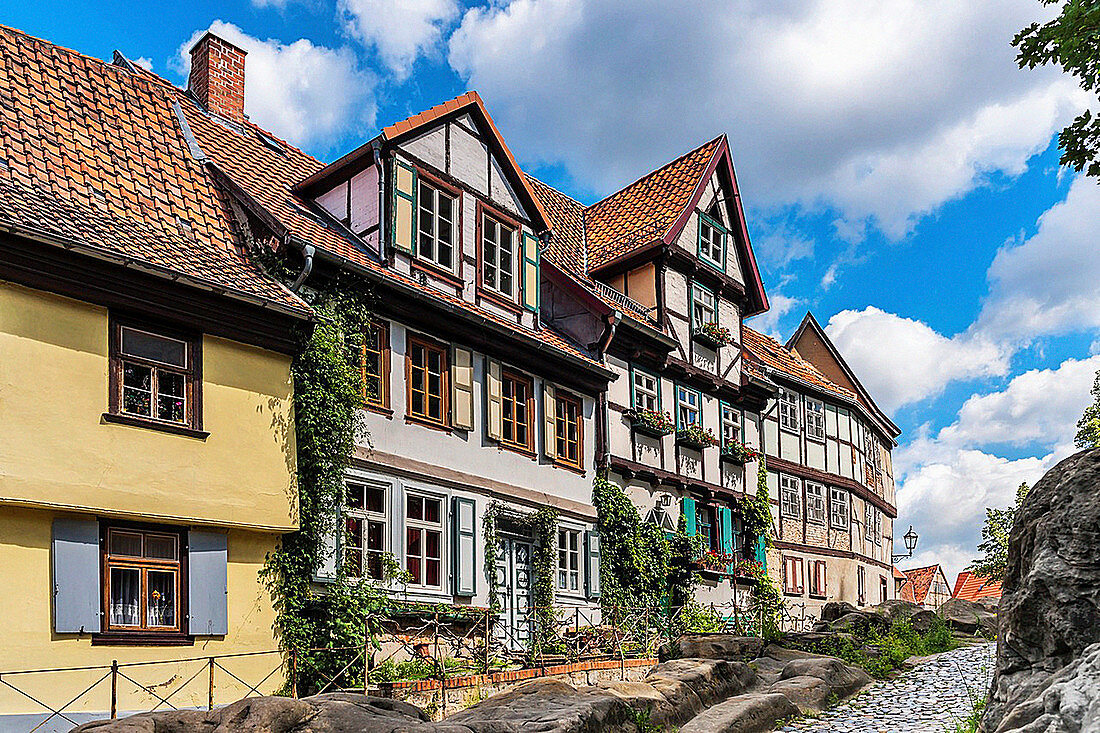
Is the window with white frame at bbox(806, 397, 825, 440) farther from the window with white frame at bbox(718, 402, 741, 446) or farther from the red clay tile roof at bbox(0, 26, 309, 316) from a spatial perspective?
the red clay tile roof at bbox(0, 26, 309, 316)

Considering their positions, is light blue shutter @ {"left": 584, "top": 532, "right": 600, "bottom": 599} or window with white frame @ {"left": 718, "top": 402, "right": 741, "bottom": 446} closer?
light blue shutter @ {"left": 584, "top": 532, "right": 600, "bottom": 599}

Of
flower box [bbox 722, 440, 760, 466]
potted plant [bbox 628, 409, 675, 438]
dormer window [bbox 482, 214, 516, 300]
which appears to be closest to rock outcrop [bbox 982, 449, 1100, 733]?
dormer window [bbox 482, 214, 516, 300]

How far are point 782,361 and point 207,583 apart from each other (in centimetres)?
2595

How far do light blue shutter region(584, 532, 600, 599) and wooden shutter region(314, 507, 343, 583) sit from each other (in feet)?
24.9

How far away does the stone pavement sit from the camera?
15539mm

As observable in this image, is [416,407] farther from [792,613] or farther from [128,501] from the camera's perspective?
[792,613]

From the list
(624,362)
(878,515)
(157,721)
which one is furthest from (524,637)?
(878,515)

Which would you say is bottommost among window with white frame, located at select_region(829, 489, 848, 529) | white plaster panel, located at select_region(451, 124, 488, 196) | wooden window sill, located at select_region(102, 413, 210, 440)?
window with white frame, located at select_region(829, 489, 848, 529)

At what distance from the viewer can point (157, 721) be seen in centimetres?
1050

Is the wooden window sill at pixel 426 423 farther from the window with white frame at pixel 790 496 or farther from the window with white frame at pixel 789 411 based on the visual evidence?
the window with white frame at pixel 789 411

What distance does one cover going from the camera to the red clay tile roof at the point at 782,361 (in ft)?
118

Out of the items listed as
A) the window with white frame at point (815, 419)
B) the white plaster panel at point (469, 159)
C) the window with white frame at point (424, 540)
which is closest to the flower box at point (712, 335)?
the white plaster panel at point (469, 159)

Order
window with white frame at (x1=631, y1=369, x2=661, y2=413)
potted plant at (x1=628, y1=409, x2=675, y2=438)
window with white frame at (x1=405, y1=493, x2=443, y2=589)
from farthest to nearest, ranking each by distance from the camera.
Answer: window with white frame at (x1=631, y1=369, x2=661, y2=413) → potted plant at (x1=628, y1=409, x2=675, y2=438) → window with white frame at (x1=405, y1=493, x2=443, y2=589)

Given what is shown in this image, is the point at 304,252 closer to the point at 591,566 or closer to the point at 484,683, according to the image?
the point at 484,683
